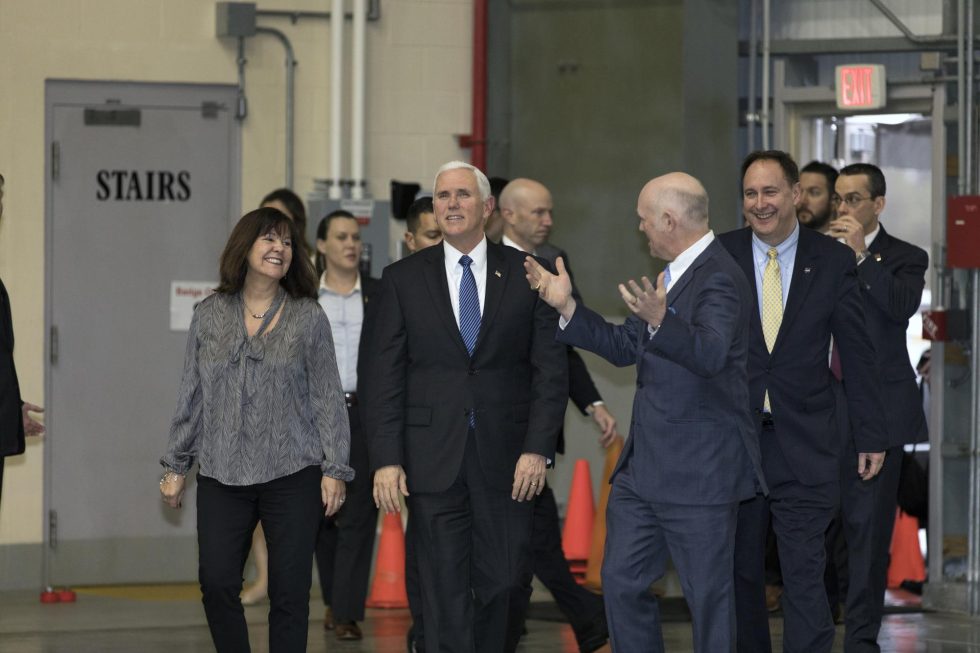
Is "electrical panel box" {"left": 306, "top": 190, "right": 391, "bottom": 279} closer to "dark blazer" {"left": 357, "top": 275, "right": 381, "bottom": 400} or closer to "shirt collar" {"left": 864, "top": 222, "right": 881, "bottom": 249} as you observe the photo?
"dark blazer" {"left": 357, "top": 275, "right": 381, "bottom": 400}

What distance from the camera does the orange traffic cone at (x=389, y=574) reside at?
8430mm

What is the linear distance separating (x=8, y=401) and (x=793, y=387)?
286cm

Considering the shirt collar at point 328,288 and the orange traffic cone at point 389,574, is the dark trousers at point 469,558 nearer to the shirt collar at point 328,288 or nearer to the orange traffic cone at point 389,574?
the shirt collar at point 328,288

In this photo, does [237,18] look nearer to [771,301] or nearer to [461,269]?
[461,269]

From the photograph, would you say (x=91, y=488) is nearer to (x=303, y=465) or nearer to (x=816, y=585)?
(x=303, y=465)

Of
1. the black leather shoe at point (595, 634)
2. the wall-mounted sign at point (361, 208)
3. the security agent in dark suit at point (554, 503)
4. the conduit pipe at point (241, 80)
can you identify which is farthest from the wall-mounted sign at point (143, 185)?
the black leather shoe at point (595, 634)

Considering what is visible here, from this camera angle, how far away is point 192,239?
900cm

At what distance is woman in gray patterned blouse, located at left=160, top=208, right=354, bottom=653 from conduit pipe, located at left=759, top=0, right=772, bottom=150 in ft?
12.9

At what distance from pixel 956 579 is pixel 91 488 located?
4.55m

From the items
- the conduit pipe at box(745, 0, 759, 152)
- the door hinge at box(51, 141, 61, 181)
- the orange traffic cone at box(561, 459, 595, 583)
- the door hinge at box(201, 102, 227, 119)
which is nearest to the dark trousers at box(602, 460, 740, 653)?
the orange traffic cone at box(561, 459, 595, 583)

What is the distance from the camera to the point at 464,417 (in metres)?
5.57

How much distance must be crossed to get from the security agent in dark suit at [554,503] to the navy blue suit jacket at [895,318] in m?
1.12

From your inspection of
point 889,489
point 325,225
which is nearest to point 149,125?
point 325,225

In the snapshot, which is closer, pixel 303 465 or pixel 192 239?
pixel 303 465
